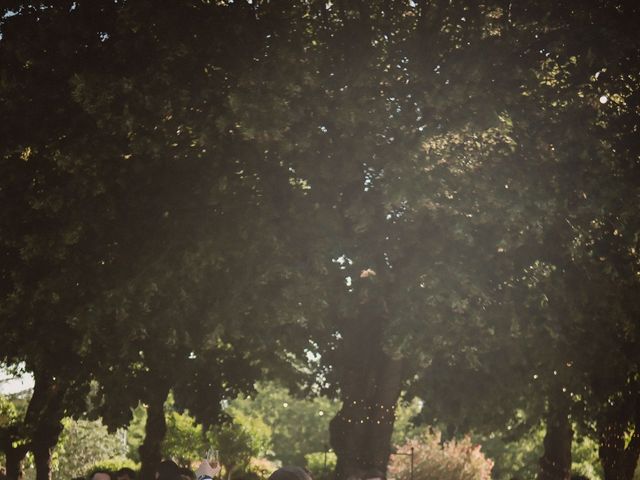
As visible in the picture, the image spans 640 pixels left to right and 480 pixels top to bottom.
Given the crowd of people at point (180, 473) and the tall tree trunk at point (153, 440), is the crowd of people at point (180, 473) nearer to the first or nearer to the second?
the crowd of people at point (180, 473)

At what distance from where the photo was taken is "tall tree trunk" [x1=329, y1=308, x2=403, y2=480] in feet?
55.6

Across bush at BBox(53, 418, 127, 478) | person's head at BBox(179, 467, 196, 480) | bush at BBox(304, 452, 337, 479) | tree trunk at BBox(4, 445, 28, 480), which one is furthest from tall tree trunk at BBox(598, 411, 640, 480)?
bush at BBox(53, 418, 127, 478)

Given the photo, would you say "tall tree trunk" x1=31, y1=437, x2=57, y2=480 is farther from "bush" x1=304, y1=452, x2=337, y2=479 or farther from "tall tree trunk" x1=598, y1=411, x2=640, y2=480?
"bush" x1=304, y1=452, x2=337, y2=479

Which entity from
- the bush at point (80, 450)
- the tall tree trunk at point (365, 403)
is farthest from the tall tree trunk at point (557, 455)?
the bush at point (80, 450)

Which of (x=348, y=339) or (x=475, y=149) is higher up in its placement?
(x=475, y=149)

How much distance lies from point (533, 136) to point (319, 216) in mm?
4778

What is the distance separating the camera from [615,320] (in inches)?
584

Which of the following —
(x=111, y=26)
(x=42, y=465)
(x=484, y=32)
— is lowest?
(x=42, y=465)

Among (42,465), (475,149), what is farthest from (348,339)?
(42,465)

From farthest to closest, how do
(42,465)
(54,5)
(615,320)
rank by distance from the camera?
(42,465)
(615,320)
(54,5)

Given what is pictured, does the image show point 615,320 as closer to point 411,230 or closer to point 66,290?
point 411,230

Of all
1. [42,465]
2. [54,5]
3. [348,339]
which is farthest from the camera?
[42,465]

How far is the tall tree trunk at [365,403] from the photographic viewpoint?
1694 centimetres

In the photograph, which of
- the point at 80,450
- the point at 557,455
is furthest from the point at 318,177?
the point at 80,450
